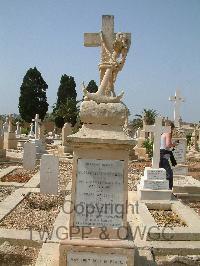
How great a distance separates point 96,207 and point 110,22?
2.24 meters

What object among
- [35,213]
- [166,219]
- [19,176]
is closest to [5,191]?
[19,176]

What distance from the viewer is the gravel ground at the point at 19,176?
11008 millimetres

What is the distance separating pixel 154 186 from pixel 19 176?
5.30m

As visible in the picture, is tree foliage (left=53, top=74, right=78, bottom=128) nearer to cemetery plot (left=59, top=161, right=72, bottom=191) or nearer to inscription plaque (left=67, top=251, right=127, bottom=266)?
cemetery plot (left=59, top=161, right=72, bottom=191)

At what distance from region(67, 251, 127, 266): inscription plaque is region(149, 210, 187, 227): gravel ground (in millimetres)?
2696

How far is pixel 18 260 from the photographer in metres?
4.76

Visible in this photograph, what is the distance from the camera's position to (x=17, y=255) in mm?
4879

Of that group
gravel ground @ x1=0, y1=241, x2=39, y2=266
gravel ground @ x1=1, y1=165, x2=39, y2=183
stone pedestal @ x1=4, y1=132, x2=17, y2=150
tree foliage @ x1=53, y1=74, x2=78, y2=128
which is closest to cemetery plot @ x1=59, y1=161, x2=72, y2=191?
gravel ground @ x1=1, y1=165, x2=39, y2=183

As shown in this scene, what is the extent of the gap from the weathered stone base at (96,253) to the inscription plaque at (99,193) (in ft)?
0.72

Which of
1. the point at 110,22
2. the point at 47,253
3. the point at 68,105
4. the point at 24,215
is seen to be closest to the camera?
the point at 110,22

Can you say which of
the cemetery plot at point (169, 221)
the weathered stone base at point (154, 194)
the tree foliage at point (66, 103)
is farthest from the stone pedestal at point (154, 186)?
the tree foliage at point (66, 103)

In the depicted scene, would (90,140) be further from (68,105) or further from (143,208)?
(68,105)

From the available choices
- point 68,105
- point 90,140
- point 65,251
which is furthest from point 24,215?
point 68,105

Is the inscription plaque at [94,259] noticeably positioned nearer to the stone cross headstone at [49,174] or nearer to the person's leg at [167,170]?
the stone cross headstone at [49,174]
